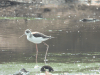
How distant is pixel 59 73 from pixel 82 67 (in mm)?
1036

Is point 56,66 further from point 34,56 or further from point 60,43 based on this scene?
point 60,43

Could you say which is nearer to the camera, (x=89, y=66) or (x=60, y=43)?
(x=89, y=66)

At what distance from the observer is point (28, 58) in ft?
34.6

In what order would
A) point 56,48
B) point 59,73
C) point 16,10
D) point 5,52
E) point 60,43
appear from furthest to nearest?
point 16,10
point 60,43
point 56,48
point 5,52
point 59,73

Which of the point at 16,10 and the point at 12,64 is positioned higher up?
the point at 12,64

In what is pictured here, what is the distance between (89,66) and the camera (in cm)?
922

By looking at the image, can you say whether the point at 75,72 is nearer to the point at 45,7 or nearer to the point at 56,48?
the point at 56,48

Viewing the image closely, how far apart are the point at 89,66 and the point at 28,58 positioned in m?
2.37

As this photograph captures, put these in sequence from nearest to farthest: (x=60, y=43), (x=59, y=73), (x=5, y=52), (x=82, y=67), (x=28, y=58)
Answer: (x=59, y=73) < (x=82, y=67) < (x=28, y=58) < (x=5, y=52) < (x=60, y=43)

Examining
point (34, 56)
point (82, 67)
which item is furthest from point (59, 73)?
point (34, 56)

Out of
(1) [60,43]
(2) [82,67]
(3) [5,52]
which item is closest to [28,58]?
(3) [5,52]

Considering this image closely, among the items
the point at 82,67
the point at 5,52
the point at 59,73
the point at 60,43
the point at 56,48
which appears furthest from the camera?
the point at 60,43

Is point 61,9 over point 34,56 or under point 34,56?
under

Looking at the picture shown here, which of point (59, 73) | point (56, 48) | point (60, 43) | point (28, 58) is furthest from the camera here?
point (60, 43)
